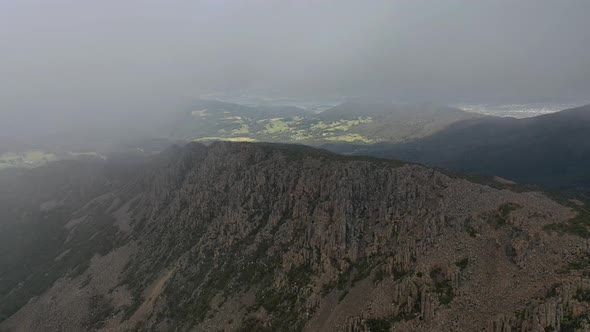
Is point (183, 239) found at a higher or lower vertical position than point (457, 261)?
lower

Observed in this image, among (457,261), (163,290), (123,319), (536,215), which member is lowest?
(123,319)

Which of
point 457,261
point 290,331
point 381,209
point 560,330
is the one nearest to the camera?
point 560,330

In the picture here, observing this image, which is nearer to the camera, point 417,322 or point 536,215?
point 417,322

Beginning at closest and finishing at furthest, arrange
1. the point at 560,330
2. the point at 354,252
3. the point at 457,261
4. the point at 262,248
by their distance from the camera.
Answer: the point at 560,330 → the point at 457,261 → the point at 354,252 → the point at 262,248

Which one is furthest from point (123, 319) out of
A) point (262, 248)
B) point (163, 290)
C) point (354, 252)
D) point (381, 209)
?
point (381, 209)

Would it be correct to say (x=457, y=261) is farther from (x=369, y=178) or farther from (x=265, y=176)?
(x=265, y=176)

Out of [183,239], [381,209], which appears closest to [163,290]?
[183,239]
